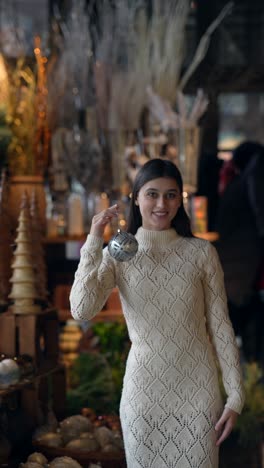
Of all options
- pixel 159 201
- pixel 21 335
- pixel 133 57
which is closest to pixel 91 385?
pixel 21 335

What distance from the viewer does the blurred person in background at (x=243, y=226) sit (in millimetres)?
6004

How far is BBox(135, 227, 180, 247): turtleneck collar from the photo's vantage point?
9.55ft

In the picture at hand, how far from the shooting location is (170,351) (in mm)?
2832

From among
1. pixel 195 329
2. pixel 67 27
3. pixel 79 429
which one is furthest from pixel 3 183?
pixel 67 27

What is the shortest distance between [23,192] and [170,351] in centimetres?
194

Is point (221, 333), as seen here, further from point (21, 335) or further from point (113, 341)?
point (113, 341)

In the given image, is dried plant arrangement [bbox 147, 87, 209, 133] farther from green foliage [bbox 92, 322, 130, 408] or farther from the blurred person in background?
green foliage [bbox 92, 322, 130, 408]

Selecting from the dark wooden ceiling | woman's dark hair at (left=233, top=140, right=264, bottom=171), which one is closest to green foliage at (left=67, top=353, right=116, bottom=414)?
woman's dark hair at (left=233, top=140, right=264, bottom=171)

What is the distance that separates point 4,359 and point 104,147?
201 cm

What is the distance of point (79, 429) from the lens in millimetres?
3854

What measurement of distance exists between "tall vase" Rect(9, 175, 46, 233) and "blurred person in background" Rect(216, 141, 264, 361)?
1578 millimetres

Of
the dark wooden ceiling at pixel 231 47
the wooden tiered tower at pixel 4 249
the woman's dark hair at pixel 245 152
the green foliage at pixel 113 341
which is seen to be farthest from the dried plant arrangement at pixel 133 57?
the wooden tiered tower at pixel 4 249

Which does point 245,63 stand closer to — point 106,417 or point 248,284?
point 248,284

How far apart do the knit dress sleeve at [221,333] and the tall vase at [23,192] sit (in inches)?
67.4
